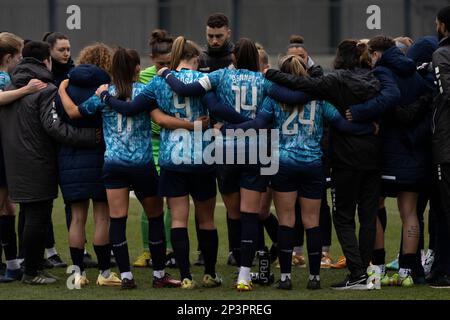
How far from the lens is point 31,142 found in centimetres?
970

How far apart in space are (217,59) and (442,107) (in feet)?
8.06

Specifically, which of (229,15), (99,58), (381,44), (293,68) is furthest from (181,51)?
(229,15)

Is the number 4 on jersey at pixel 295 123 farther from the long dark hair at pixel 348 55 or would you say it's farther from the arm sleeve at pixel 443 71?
the arm sleeve at pixel 443 71

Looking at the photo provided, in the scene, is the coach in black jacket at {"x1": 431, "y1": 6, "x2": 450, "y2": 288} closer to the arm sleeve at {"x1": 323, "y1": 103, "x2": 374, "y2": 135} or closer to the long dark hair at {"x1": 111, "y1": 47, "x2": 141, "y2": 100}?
the arm sleeve at {"x1": 323, "y1": 103, "x2": 374, "y2": 135}

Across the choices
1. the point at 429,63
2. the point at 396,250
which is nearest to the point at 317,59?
the point at 396,250

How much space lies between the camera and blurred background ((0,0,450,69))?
1080 inches

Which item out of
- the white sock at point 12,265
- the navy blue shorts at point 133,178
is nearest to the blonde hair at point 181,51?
the navy blue shorts at point 133,178

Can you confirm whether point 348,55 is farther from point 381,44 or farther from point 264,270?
point 264,270

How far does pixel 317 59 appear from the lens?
91.7ft

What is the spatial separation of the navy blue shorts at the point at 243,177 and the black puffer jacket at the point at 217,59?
5.29 feet

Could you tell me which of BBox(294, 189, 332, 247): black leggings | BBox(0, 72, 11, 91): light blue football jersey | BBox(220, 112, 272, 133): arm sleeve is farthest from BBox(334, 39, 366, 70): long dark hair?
BBox(0, 72, 11, 91): light blue football jersey

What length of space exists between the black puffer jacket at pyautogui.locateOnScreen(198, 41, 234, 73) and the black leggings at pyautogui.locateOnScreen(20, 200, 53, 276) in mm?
2119

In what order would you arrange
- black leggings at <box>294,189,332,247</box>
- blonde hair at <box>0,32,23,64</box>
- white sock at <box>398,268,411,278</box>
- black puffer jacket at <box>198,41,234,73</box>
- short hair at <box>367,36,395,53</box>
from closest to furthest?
short hair at <box>367,36,395,53</box>, white sock at <box>398,268,411,278</box>, blonde hair at <box>0,32,23,64</box>, black puffer jacket at <box>198,41,234,73</box>, black leggings at <box>294,189,332,247</box>

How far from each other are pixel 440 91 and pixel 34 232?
141 inches
